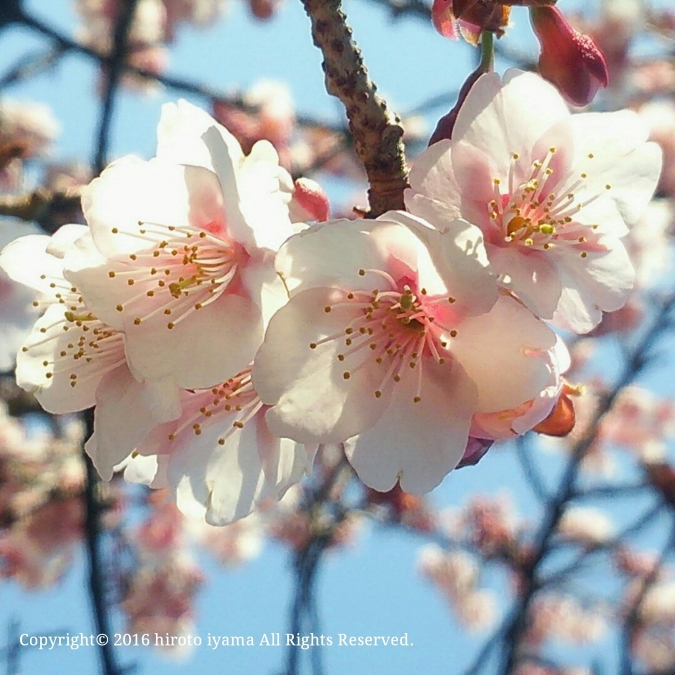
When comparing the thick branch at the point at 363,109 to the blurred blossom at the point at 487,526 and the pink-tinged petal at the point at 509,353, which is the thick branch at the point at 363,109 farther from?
the blurred blossom at the point at 487,526

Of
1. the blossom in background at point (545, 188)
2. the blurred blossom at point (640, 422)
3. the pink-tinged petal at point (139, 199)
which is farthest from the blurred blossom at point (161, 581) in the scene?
the blossom in background at point (545, 188)

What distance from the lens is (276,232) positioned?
0.73 m

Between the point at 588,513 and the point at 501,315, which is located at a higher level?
the point at 501,315

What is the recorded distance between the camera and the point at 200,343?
716mm

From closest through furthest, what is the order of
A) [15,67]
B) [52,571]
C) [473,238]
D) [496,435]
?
[473,238] < [496,435] < [15,67] < [52,571]

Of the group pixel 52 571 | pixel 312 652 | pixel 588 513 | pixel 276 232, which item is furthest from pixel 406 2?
pixel 588 513

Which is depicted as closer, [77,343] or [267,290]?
[267,290]

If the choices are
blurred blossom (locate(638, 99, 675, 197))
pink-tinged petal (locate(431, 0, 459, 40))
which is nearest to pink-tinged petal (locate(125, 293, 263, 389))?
pink-tinged petal (locate(431, 0, 459, 40))

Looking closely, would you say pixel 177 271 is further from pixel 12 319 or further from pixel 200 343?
pixel 12 319

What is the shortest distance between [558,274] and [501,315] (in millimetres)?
83

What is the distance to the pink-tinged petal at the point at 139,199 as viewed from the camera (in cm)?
75

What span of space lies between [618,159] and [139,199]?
505mm

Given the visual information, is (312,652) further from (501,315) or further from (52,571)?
(52,571)

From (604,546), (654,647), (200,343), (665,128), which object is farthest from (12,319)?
(665,128)
